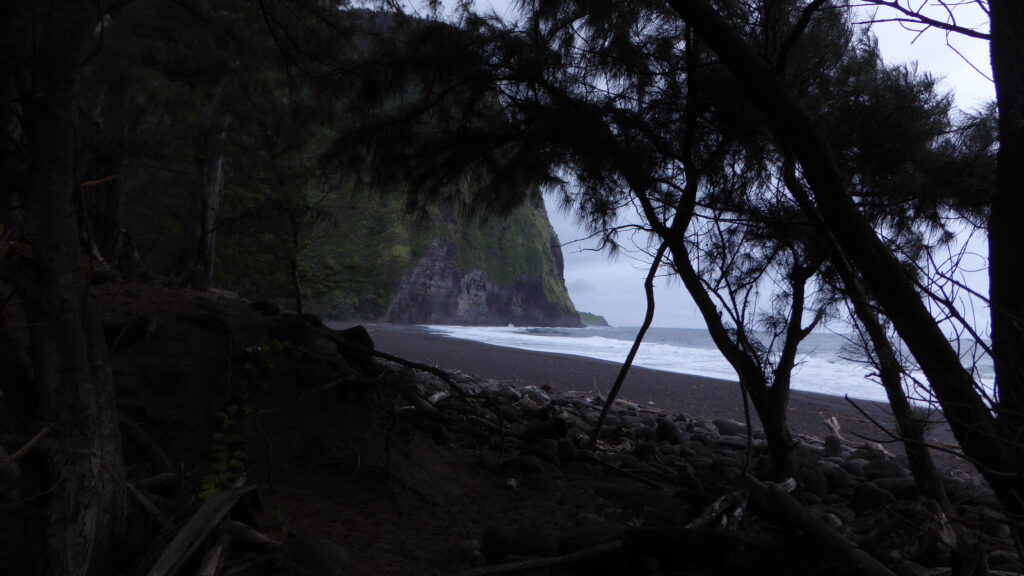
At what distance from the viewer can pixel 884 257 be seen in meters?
2.27

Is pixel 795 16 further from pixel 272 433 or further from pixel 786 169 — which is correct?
pixel 272 433

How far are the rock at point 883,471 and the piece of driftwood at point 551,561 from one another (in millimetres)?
3730

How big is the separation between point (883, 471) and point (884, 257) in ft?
12.8

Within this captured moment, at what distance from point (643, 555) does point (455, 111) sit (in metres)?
3.51

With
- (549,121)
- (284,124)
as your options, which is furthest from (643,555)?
(284,124)

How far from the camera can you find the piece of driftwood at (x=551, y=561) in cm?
252

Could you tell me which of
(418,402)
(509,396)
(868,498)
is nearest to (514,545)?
(418,402)

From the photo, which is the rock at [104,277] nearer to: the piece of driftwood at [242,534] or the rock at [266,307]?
the rock at [266,307]

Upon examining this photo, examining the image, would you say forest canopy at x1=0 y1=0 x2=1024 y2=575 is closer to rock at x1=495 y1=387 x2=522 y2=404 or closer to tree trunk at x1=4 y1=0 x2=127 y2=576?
tree trunk at x1=4 y1=0 x2=127 y2=576

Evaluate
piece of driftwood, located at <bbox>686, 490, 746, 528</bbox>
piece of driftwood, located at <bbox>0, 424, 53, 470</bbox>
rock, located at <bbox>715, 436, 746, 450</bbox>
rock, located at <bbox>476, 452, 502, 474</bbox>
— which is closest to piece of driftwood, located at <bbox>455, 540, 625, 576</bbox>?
piece of driftwood, located at <bbox>686, 490, 746, 528</bbox>

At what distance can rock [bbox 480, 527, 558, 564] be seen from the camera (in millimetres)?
2785

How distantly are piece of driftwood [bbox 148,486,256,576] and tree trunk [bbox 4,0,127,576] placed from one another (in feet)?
0.60

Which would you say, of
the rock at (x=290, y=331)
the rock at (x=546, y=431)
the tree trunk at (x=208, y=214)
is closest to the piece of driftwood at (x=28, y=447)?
the rock at (x=290, y=331)

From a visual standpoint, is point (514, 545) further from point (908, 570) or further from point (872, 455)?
point (872, 455)
